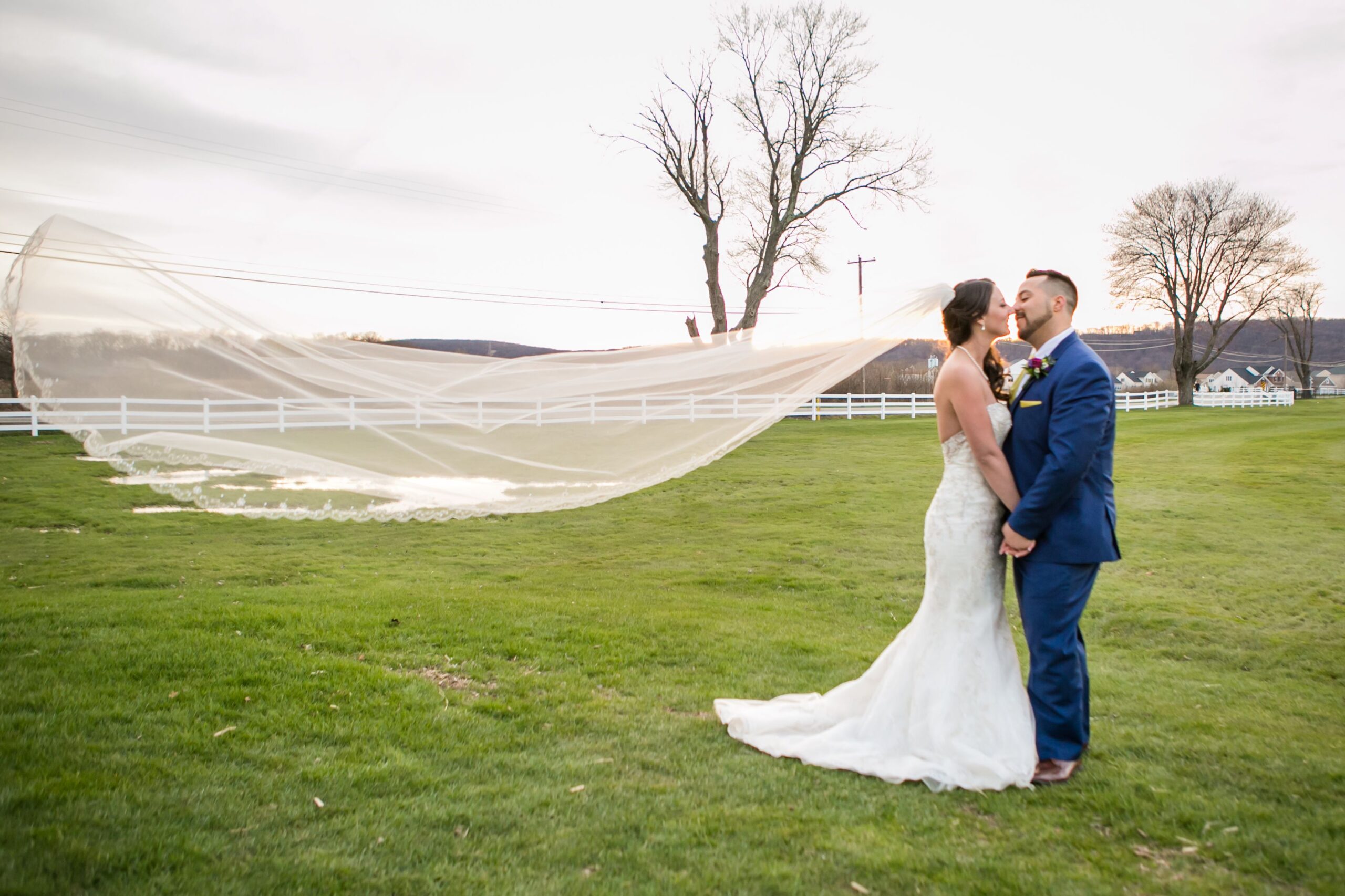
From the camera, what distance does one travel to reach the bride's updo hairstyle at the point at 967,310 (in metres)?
4.20

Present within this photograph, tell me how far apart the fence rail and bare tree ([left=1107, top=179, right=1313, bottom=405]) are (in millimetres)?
48471

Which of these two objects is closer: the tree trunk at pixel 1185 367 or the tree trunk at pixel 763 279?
the tree trunk at pixel 763 279

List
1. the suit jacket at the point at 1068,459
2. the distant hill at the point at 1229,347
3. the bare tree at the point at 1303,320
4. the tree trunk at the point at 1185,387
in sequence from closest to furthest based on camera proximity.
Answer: the suit jacket at the point at 1068,459 → the tree trunk at the point at 1185,387 → the bare tree at the point at 1303,320 → the distant hill at the point at 1229,347

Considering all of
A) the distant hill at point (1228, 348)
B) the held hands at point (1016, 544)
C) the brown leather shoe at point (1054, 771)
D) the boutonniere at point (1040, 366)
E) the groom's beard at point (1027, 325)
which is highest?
the distant hill at point (1228, 348)

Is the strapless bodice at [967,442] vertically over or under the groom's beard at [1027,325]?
under

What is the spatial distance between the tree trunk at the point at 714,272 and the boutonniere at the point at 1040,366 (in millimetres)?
27404

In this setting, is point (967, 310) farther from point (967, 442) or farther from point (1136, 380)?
point (1136, 380)

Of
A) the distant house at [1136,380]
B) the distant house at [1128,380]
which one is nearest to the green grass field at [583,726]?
the distant house at [1128,380]

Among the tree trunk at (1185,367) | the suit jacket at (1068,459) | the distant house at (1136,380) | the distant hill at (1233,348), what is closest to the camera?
the suit jacket at (1068,459)

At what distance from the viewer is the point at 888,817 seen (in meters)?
3.57

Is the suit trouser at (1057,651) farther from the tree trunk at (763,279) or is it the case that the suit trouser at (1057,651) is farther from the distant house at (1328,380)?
the distant house at (1328,380)

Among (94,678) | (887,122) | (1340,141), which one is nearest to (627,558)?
(94,678)

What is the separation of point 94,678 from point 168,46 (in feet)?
35.9

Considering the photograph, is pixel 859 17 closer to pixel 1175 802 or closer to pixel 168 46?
pixel 168 46
